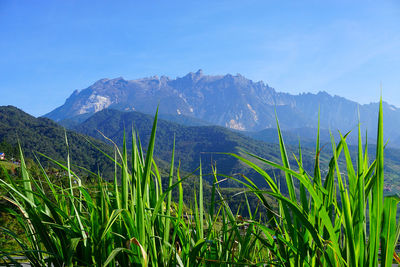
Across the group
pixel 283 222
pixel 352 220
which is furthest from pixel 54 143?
pixel 352 220

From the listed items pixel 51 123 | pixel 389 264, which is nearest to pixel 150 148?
pixel 389 264

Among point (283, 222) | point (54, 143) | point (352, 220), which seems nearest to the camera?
point (352, 220)

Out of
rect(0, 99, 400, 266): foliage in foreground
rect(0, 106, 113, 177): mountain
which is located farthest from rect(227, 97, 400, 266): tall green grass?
rect(0, 106, 113, 177): mountain

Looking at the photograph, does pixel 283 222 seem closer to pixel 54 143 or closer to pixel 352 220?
pixel 352 220

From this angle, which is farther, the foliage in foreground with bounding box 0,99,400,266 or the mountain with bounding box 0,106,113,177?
the mountain with bounding box 0,106,113,177

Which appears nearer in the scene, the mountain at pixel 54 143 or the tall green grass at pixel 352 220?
the tall green grass at pixel 352 220

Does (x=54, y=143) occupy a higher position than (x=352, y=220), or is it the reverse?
(x=352, y=220)

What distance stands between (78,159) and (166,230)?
12583 cm

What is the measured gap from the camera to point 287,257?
0.99 metres

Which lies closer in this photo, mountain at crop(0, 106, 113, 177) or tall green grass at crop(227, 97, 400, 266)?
tall green grass at crop(227, 97, 400, 266)

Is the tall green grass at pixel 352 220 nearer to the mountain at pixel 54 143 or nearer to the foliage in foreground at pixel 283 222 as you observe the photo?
the foliage in foreground at pixel 283 222

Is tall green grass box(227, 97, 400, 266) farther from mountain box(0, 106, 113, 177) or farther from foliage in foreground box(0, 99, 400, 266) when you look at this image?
mountain box(0, 106, 113, 177)

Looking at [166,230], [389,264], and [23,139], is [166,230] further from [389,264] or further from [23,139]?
[23,139]

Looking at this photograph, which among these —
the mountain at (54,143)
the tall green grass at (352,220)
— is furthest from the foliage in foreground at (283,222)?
the mountain at (54,143)
